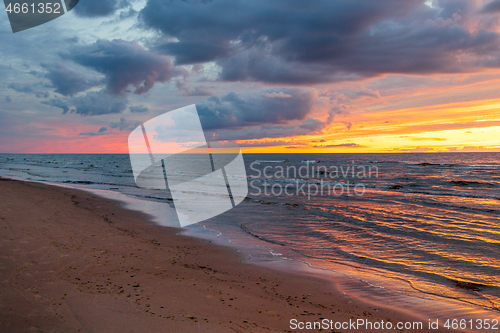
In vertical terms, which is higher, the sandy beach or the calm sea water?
the sandy beach

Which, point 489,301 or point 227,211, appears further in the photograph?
point 227,211

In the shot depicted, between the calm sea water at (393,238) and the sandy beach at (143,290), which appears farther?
the calm sea water at (393,238)

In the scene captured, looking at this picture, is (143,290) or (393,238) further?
(393,238)

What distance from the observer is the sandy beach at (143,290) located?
405 centimetres

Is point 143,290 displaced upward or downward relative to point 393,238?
upward

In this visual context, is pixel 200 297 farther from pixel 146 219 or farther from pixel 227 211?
pixel 227 211

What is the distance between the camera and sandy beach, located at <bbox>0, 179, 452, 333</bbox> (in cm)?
405

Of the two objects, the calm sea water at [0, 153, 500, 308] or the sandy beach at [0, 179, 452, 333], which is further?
the calm sea water at [0, 153, 500, 308]

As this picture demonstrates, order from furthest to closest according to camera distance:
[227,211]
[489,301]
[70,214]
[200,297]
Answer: [227,211] → [70,214] → [489,301] → [200,297]

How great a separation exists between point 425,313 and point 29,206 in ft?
50.1

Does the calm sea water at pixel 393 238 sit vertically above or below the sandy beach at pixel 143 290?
below

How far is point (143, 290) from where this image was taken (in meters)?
5.09

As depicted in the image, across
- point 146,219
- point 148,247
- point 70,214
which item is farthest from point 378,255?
point 70,214

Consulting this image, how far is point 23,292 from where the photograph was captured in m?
4.57
